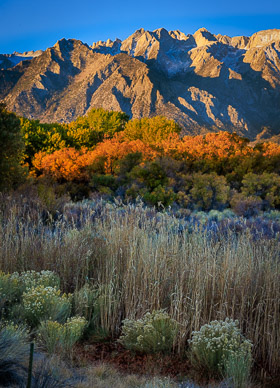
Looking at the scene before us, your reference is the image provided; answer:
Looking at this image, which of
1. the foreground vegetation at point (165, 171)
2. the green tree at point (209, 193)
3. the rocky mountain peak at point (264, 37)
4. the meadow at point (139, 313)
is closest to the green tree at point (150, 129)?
the foreground vegetation at point (165, 171)

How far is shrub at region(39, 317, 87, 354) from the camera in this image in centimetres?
305

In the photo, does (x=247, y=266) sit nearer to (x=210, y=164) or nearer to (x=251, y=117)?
(x=210, y=164)

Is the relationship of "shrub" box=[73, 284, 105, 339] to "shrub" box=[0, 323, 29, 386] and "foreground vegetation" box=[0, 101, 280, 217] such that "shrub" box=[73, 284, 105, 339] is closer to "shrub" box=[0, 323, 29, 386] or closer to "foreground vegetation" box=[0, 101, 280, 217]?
"shrub" box=[0, 323, 29, 386]

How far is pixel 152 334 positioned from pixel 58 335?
85 cm

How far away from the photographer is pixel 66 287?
173 inches

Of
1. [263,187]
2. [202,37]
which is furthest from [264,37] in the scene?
[263,187]

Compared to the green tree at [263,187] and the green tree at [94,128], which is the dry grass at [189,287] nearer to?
the green tree at [263,187]

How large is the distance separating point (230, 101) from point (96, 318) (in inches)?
4768

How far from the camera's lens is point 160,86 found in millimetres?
104875

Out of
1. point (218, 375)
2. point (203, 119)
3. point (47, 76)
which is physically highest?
point (47, 76)

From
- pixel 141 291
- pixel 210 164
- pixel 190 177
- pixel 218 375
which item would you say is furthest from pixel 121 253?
pixel 210 164

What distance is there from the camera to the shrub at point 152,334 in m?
3.30

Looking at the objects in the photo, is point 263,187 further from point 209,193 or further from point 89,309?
point 89,309

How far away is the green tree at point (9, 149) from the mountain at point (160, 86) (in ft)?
209
